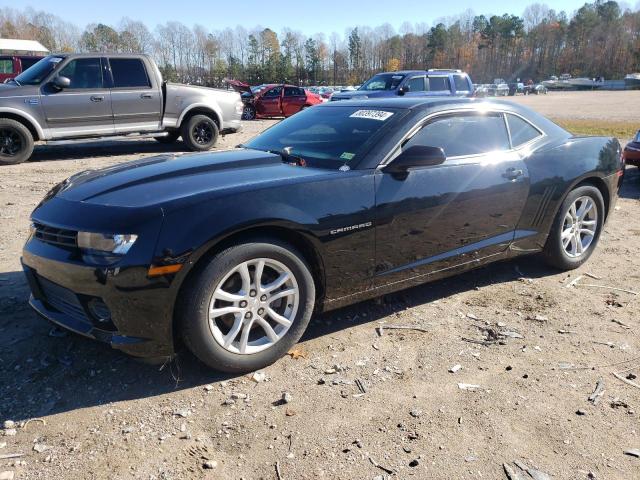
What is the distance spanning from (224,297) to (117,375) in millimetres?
785

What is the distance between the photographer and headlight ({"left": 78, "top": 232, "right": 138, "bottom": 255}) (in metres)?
2.62

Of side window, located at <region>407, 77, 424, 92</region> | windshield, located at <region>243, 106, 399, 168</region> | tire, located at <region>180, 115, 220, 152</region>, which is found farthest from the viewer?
side window, located at <region>407, 77, 424, 92</region>

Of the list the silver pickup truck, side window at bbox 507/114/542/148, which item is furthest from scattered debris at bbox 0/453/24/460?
the silver pickup truck

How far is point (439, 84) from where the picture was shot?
15969 millimetres

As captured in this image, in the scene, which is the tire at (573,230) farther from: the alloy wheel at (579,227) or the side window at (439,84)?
the side window at (439,84)

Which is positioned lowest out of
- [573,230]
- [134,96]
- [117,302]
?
[573,230]

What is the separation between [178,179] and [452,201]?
6.15 ft

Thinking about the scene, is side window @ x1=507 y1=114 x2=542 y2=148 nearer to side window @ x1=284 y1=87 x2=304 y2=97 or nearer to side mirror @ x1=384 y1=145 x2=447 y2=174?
side mirror @ x1=384 y1=145 x2=447 y2=174

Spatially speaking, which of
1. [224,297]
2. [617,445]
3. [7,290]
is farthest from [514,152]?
[7,290]

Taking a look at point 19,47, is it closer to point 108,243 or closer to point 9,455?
point 108,243

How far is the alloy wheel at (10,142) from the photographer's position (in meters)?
9.06

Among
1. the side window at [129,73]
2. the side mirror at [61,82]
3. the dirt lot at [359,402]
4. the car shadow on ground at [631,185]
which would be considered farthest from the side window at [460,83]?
the dirt lot at [359,402]

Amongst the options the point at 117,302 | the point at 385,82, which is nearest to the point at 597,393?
the point at 117,302

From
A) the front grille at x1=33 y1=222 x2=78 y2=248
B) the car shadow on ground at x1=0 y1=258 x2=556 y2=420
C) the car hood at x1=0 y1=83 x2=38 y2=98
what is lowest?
the car shadow on ground at x1=0 y1=258 x2=556 y2=420
